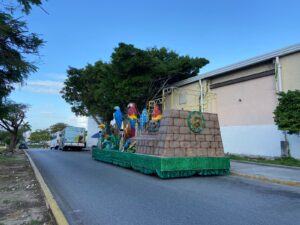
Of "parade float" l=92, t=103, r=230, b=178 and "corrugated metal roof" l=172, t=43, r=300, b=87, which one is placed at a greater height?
"corrugated metal roof" l=172, t=43, r=300, b=87

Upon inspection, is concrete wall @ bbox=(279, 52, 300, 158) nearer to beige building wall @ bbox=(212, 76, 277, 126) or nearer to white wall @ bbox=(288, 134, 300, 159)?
white wall @ bbox=(288, 134, 300, 159)

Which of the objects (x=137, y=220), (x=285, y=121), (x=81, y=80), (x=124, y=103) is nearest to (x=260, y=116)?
(x=285, y=121)

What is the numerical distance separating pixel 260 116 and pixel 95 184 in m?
12.6

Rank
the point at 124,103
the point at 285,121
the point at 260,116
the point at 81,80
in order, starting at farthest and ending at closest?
the point at 81,80 → the point at 124,103 → the point at 260,116 → the point at 285,121

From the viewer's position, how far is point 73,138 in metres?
33.3

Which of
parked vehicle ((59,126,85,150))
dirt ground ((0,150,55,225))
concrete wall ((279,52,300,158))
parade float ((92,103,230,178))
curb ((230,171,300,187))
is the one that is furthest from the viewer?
parked vehicle ((59,126,85,150))

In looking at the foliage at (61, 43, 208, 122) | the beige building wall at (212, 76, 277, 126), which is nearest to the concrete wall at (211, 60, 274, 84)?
the beige building wall at (212, 76, 277, 126)

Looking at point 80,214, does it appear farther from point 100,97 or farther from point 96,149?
point 100,97

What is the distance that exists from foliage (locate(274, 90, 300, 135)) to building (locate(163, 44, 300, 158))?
6.12 ft

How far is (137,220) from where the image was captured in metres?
4.98

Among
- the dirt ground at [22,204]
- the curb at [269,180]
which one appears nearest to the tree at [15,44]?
the dirt ground at [22,204]

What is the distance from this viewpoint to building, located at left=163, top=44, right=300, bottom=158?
15.5 metres

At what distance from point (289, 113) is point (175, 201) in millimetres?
9739

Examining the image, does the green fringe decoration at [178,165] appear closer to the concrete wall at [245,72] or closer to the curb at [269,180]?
the curb at [269,180]
